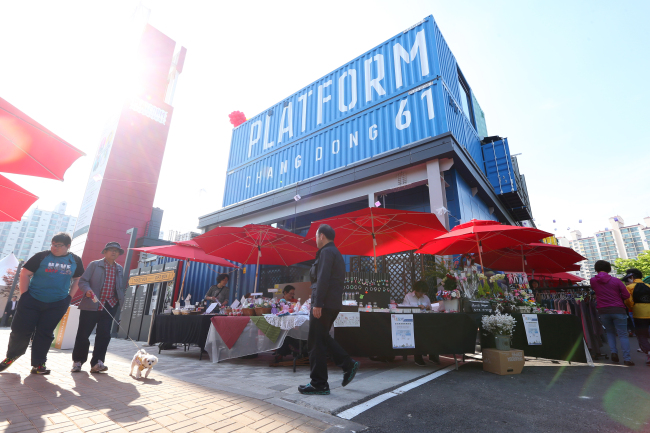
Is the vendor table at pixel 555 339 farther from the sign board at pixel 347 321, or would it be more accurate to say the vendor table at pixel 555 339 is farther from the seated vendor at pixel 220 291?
the seated vendor at pixel 220 291

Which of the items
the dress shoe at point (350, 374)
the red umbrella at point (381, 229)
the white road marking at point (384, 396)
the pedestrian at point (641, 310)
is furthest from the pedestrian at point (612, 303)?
the dress shoe at point (350, 374)

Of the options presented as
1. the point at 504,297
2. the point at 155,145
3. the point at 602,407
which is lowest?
the point at 602,407

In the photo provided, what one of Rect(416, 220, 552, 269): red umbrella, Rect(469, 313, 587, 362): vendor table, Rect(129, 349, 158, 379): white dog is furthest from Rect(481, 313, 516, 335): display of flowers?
Rect(129, 349, 158, 379): white dog

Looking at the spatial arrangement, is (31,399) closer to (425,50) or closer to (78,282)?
(78,282)

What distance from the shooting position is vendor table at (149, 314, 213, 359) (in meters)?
5.40

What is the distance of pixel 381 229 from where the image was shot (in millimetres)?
6566

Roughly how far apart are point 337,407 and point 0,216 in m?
5.53

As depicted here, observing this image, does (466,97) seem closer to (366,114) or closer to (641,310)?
(366,114)

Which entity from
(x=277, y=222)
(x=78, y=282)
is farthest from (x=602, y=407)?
(x=277, y=222)

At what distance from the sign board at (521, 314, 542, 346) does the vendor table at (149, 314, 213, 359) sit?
526 cm

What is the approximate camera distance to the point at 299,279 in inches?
485

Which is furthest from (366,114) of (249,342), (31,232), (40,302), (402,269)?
(31,232)

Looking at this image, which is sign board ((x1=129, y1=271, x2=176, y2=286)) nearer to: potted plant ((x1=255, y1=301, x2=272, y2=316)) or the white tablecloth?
the white tablecloth

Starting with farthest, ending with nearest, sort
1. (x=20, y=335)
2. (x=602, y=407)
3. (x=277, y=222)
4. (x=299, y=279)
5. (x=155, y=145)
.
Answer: (x=155, y=145) → (x=277, y=222) → (x=299, y=279) → (x=20, y=335) → (x=602, y=407)
